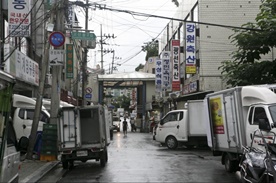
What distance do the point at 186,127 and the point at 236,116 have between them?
10.4 metres

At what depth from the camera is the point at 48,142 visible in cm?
1609

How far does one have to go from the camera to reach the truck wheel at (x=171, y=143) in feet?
75.3

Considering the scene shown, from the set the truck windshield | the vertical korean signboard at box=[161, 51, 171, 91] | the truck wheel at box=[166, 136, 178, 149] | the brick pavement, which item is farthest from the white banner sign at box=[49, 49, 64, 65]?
the vertical korean signboard at box=[161, 51, 171, 91]

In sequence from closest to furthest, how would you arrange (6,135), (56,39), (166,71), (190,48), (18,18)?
1. (6,135)
2. (56,39)
3. (18,18)
4. (190,48)
5. (166,71)

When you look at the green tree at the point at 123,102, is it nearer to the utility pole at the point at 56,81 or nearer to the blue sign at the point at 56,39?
the utility pole at the point at 56,81

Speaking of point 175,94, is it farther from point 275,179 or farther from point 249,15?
point 275,179

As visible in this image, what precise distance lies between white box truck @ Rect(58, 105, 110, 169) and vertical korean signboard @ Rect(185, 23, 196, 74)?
13.5 meters

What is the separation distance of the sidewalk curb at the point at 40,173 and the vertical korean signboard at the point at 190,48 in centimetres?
1411

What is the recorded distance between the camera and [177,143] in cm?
2289

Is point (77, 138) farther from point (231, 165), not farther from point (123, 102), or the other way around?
point (123, 102)

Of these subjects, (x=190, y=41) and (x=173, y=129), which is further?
(x=190, y=41)

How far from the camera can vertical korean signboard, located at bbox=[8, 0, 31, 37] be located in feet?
57.0

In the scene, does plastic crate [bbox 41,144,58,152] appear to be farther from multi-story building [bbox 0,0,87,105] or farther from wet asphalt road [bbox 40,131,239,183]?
multi-story building [bbox 0,0,87,105]

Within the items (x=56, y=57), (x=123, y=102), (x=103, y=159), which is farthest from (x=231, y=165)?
(x=123, y=102)
